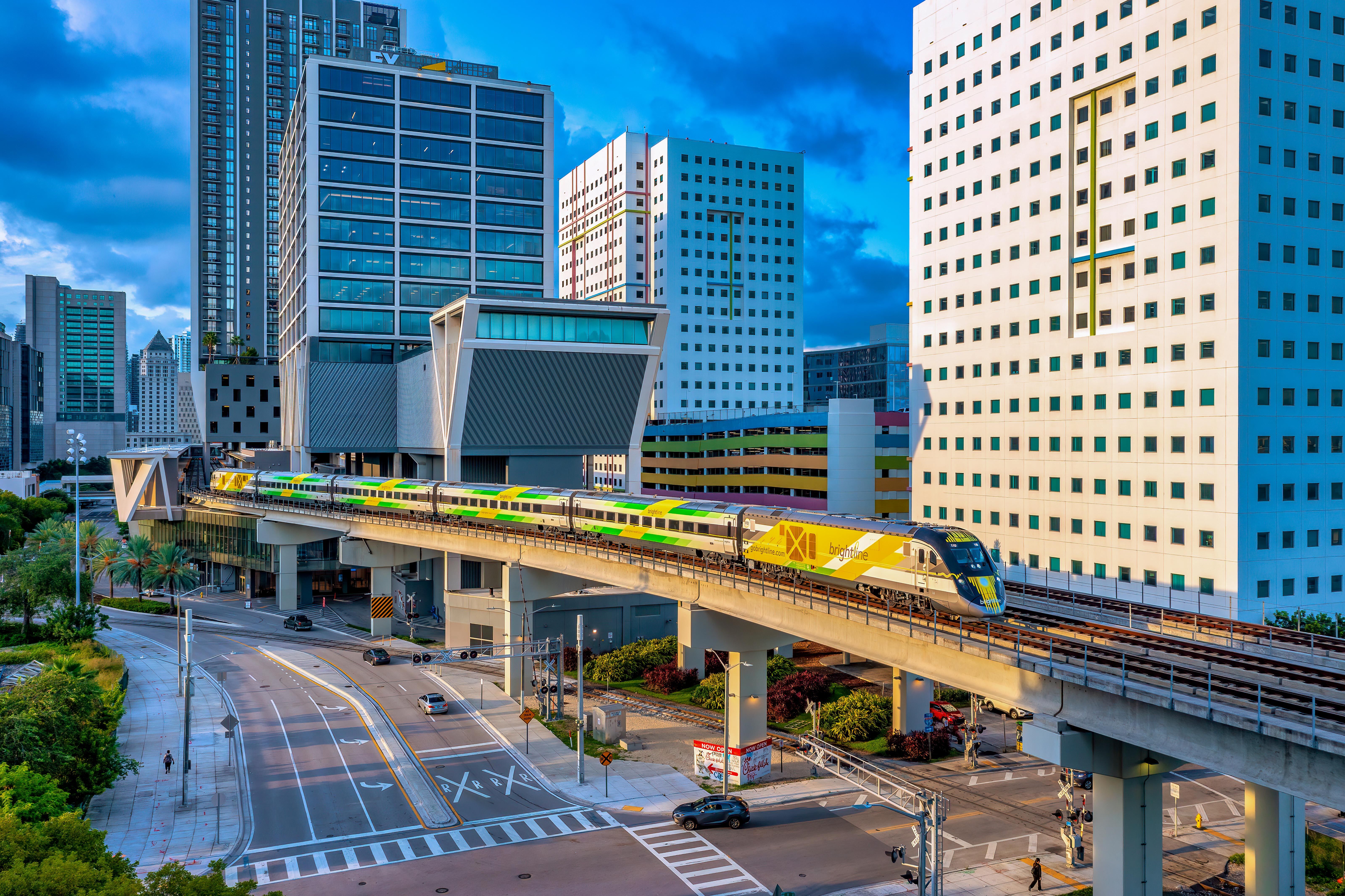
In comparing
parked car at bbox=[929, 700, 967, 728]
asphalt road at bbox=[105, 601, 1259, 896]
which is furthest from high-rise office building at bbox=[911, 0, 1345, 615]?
asphalt road at bbox=[105, 601, 1259, 896]

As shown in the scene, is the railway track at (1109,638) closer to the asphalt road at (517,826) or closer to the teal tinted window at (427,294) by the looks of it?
the asphalt road at (517,826)

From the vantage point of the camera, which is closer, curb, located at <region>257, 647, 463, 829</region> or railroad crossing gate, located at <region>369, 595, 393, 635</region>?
curb, located at <region>257, 647, 463, 829</region>

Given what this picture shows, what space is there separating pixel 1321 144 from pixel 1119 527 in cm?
2710

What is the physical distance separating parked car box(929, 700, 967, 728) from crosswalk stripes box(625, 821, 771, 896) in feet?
61.4

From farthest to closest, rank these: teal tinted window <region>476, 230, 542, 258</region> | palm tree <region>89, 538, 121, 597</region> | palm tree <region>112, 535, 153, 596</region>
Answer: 1. teal tinted window <region>476, 230, 542, 258</region>
2. palm tree <region>112, 535, 153, 596</region>
3. palm tree <region>89, 538, 121, 597</region>

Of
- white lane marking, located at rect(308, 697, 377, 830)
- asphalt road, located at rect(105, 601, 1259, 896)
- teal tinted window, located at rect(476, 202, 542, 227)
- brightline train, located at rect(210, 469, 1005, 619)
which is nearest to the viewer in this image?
asphalt road, located at rect(105, 601, 1259, 896)

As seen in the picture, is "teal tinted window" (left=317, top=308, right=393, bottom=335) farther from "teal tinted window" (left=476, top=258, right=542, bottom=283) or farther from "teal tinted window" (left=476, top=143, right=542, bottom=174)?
"teal tinted window" (left=476, top=143, right=542, bottom=174)

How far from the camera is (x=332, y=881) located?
33438 mm

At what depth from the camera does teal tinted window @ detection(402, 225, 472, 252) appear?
111 metres

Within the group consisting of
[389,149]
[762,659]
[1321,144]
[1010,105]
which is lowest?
[762,659]

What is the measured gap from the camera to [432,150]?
11081 centimetres

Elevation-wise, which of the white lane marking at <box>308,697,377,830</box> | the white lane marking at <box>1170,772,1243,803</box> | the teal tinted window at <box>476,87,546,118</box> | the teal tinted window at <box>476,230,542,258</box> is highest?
the teal tinted window at <box>476,87,546,118</box>

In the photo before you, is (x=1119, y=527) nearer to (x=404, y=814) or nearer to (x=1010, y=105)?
(x=1010, y=105)

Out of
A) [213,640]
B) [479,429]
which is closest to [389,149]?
[479,429]
